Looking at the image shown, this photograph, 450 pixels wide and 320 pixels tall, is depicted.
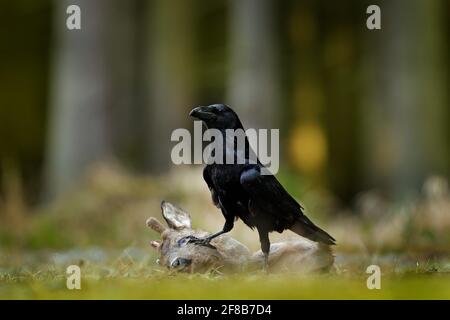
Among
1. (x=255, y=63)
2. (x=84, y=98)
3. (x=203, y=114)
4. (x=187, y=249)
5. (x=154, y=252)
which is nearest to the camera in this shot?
(x=203, y=114)

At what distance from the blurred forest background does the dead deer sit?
302 cm

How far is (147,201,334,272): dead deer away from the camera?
3873mm

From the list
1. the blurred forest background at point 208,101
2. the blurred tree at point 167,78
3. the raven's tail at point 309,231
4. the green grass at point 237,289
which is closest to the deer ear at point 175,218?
the raven's tail at point 309,231

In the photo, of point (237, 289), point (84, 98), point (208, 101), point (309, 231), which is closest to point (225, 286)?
point (237, 289)

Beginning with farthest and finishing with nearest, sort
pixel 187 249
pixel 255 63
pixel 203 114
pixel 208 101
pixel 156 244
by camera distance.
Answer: pixel 208 101
pixel 255 63
pixel 156 244
pixel 187 249
pixel 203 114

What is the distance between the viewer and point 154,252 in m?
4.88

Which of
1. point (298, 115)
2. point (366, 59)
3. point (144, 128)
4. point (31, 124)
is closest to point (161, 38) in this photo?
point (144, 128)

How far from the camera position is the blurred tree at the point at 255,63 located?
1402cm

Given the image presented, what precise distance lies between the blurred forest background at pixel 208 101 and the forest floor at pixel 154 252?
0.05m

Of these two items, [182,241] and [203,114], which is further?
[182,241]

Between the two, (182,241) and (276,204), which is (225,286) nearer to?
(276,204)

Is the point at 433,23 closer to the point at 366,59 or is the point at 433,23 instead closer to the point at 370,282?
the point at 366,59

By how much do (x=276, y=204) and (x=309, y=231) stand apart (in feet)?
0.64

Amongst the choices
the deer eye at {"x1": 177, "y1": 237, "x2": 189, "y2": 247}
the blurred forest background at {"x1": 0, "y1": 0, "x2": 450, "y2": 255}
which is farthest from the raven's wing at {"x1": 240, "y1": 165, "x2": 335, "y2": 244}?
the blurred forest background at {"x1": 0, "y1": 0, "x2": 450, "y2": 255}
